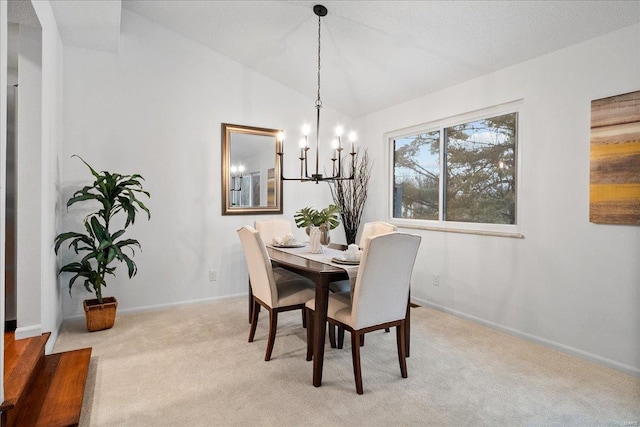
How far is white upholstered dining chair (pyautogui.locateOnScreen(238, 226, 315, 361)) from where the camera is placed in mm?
2568

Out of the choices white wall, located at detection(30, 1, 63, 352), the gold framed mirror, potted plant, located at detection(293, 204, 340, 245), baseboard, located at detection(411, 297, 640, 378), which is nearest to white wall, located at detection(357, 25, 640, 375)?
baseboard, located at detection(411, 297, 640, 378)

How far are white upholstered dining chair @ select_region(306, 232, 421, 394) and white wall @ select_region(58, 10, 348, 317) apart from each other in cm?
214

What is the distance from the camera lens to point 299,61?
12.9 ft

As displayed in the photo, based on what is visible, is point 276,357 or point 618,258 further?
point 276,357

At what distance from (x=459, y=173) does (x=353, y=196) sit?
147 centimetres

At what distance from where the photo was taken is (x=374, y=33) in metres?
3.18

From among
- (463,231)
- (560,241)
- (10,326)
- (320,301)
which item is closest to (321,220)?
(320,301)

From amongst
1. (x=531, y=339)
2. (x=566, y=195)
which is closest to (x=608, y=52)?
(x=566, y=195)

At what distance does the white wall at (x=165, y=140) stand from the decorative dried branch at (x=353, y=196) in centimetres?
119

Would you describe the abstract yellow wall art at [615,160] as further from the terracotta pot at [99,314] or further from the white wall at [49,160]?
the terracotta pot at [99,314]

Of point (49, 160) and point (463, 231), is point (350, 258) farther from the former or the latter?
point (49, 160)

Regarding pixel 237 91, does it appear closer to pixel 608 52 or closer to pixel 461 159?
pixel 461 159

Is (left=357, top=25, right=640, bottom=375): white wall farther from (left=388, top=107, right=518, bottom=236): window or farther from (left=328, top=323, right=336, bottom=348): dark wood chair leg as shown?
(left=328, top=323, right=336, bottom=348): dark wood chair leg

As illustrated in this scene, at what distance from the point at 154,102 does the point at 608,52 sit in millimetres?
3889
